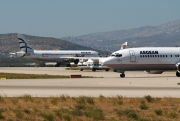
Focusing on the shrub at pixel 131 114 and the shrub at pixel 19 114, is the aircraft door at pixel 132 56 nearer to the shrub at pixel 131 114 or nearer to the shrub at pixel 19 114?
the shrub at pixel 131 114

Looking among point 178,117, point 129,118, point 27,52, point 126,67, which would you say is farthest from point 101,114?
point 27,52

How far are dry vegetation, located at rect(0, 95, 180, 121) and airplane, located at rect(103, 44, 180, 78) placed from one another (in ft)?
112

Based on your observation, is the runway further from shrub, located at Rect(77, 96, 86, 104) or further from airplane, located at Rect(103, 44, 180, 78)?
airplane, located at Rect(103, 44, 180, 78)

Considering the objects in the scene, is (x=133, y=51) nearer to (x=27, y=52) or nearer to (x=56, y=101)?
(x=56, y=101)

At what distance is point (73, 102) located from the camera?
33281mm

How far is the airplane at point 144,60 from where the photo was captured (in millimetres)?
69438

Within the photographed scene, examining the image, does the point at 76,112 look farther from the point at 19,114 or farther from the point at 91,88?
the point at 91,88

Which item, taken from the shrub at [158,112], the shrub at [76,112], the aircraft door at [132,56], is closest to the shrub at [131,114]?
the shrub at [158,112]

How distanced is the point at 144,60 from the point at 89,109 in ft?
140

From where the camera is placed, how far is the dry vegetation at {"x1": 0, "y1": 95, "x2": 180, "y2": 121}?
85.4 feet

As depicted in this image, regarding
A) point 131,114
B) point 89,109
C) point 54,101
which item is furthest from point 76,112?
point 54,101

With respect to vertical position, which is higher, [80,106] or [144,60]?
[144,60]

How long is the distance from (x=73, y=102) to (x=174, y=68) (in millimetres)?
41944

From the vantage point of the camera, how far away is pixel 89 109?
28.7 metres
